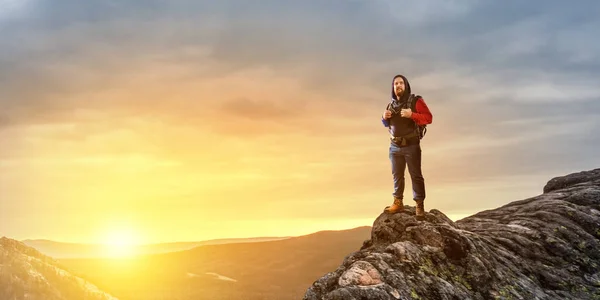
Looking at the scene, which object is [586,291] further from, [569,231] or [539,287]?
[569,231]

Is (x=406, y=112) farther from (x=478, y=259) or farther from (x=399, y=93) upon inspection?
(x=478, y=259)

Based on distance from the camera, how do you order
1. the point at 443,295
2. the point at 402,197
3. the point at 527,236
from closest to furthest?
the point at 443,295
the point at 402,197
the point at 527,236

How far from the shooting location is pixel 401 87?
54.1 ft

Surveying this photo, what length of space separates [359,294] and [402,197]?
19.3 feet

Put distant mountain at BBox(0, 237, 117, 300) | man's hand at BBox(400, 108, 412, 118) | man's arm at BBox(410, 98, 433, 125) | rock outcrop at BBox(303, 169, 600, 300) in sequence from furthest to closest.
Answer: man's arm at BBox(410, 98, 433, 125), man's hand at BBox(400, 108, 412, 118), rock outcrop at BBox(303, 169, 600, 300), distant mountain at BBox(0, 237, 117, 300)

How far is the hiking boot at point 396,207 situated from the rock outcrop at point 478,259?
0.32 m

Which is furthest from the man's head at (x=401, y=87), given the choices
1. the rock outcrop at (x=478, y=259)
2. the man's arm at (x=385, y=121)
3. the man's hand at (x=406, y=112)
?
the rock outcrop at (x=478, y=259)

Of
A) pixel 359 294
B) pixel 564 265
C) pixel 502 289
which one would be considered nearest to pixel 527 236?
pixel 564 265

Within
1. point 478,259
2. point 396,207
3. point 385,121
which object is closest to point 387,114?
point 385,121

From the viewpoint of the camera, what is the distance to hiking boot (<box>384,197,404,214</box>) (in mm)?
17078

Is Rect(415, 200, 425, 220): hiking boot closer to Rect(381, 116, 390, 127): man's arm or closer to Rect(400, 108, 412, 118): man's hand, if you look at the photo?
Rect(381, 116, 390, 127): man's arm

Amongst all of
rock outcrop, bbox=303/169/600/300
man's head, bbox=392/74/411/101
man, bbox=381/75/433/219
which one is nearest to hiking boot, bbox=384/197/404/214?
man, bbox=381/75/433/219

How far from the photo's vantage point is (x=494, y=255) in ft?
53.2

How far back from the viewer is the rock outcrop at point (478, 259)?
13.1 m
